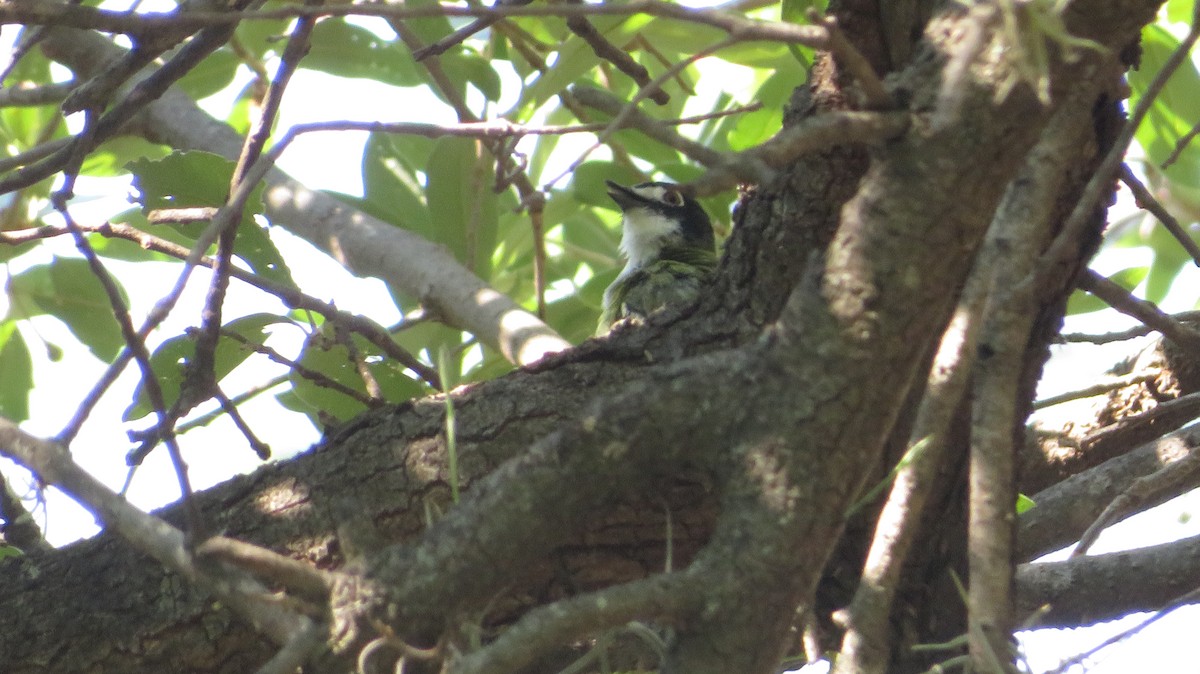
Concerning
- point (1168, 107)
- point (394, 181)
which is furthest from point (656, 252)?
point (1168, 107)

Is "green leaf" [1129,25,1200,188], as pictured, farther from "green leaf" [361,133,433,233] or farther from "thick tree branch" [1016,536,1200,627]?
"green leaf" [361,133,433,233]

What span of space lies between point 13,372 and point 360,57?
1315 mm

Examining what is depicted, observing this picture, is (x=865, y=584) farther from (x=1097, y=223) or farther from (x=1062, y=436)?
(x=1062, y=436)

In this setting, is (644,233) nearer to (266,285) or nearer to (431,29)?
(431,29)

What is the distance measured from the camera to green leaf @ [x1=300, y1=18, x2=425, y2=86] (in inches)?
138

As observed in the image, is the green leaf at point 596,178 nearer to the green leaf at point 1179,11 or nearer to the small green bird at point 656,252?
the small green bird at point 656,252

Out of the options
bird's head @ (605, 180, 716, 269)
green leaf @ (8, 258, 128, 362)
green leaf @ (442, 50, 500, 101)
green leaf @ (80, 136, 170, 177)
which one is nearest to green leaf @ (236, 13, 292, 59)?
green leaf @ (80, 136, 170, 177)

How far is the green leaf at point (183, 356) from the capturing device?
8.21 feet

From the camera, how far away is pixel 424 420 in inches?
87.8

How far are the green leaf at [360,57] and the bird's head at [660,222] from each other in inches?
71.2

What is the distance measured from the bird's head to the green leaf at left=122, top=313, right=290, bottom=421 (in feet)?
8.88

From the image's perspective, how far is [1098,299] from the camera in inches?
131

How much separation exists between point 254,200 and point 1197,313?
1996 millimetres

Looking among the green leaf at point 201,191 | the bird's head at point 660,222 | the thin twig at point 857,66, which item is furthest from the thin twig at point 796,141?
the bird's head at point 660,222
